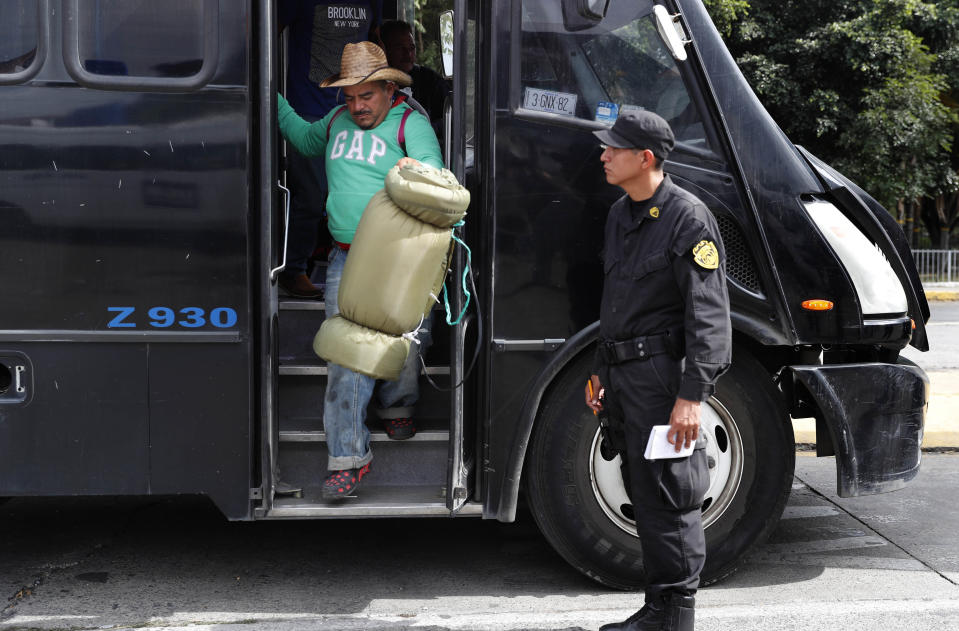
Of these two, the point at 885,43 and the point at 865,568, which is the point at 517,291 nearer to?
the point at 865,568

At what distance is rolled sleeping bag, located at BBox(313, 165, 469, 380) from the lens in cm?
374

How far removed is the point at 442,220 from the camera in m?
3.77

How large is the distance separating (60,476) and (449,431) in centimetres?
147

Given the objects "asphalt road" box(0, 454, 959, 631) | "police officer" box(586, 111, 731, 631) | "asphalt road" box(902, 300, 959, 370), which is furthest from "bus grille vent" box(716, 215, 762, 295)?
"asphalt road" box(902, 300, 959, 370)

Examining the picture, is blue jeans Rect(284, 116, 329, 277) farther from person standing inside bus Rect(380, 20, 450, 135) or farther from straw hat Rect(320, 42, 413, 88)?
straw hat Rect(320, 42, 413, 88)

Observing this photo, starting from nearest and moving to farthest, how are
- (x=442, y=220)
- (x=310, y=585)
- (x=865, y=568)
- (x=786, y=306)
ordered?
(x=442, y=220), (x=786, y=306), (x=310, y=585), (x=865, y=568)

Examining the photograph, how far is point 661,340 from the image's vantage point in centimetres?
343

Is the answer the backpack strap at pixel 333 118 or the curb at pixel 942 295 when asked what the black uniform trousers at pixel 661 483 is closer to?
the backpack strap at pixel 333 118

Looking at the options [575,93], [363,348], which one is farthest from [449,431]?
[575,93]

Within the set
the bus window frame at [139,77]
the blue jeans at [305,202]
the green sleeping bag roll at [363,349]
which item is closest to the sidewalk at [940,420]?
the green sleeping bag roll at [363,349]

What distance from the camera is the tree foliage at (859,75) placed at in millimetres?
18281

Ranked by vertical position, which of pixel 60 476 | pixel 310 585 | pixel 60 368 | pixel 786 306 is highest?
pixel 786 306

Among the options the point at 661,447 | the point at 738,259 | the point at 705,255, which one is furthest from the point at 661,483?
the point at 738,259

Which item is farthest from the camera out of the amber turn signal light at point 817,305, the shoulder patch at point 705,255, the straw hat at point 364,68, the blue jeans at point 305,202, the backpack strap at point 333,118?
the blue jeans at point 305,202
